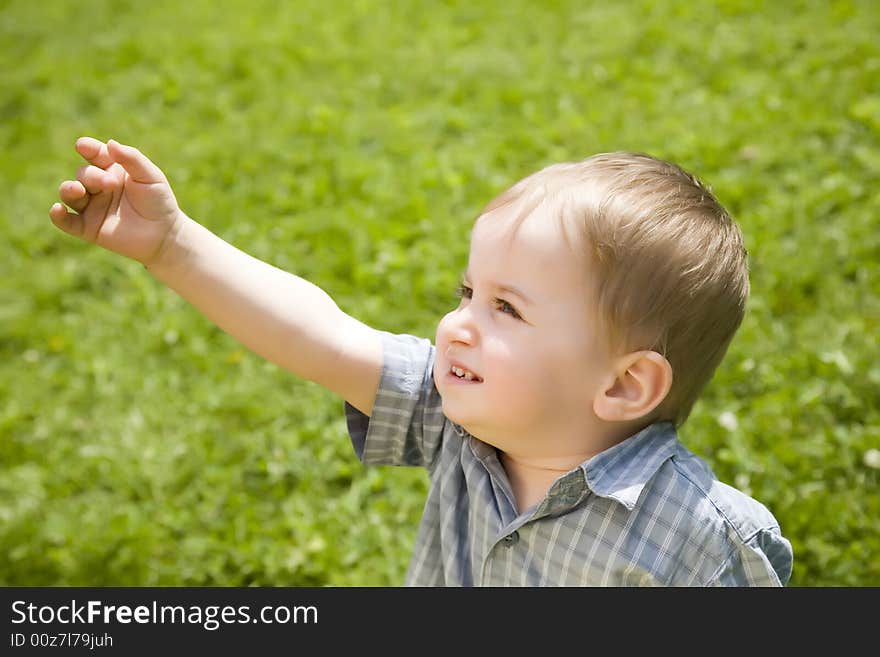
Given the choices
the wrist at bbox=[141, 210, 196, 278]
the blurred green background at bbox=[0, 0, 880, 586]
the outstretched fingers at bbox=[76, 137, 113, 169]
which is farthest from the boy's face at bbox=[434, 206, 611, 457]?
the blurred green background at bbox=[0, 0, 880, 586]

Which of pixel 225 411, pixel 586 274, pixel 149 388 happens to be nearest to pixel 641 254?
pixel 586 274

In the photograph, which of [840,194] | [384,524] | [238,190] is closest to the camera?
[384,524]

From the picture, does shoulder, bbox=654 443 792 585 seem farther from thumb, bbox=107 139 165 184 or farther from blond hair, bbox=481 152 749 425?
thumb, bbox=107 139 165 184

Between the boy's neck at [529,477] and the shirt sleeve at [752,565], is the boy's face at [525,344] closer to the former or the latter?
the boy's neck at [529,477]

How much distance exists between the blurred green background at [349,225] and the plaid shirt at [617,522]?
1.14 m

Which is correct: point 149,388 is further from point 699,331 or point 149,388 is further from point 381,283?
point 699,331

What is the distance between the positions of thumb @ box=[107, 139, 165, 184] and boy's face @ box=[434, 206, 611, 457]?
1.98ft

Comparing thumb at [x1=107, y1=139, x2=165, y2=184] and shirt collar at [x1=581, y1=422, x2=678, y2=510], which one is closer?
shirt collar at [x1=581, y1=422, x2=678, y2=510]

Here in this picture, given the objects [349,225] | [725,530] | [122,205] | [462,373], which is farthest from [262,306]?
[349,225]

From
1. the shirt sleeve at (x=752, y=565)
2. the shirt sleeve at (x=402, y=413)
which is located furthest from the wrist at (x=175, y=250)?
the shirt sleeve at (x=752, y=565)

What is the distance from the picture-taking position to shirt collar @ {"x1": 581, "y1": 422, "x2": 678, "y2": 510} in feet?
5.68

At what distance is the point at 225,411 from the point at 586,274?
2157 millimetres

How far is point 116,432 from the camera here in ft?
11.7

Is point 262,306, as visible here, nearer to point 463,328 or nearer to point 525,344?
point 463,328
